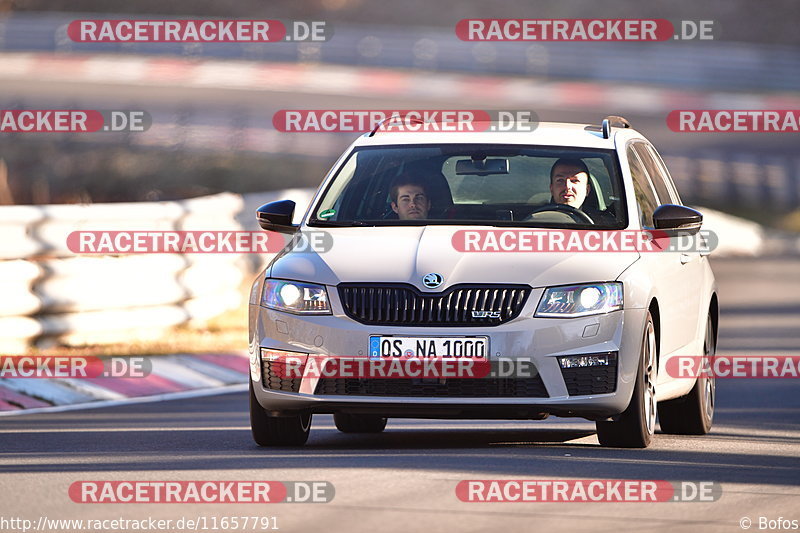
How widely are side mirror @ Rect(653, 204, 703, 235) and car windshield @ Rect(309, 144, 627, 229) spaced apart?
0.64 ft

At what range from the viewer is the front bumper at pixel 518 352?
8883 mm

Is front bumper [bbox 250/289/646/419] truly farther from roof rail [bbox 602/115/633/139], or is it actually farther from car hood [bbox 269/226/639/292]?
roof rail [bbox 602/115/633/139]

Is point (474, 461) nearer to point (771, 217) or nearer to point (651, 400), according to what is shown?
point (651, 400)

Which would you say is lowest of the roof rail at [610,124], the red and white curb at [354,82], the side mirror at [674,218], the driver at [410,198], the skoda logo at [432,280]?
the skoda logo at [432,280]

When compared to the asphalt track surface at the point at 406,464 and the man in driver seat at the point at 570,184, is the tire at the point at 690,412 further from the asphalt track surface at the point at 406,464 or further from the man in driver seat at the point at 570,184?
the man in driver seat at the point at 570,184

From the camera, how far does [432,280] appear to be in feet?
29.4

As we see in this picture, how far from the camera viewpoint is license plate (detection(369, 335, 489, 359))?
8.84m

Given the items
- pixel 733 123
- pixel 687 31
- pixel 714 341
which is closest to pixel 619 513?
pixel 714 341

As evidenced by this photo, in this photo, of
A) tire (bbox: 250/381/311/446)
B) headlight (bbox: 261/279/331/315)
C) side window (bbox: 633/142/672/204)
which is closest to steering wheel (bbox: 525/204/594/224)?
side window (bbox: 633/142/672/204)

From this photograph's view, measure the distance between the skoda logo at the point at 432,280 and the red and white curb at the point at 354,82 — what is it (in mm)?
35319

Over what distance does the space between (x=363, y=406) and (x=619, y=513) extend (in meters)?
2.09

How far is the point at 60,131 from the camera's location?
3238 centimetres

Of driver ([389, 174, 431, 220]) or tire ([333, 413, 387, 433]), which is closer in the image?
driver ([389, 174, 431, 220])

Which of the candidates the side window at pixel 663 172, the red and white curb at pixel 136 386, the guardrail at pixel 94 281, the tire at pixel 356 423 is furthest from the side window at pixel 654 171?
the guardrail at pixel 94 281
